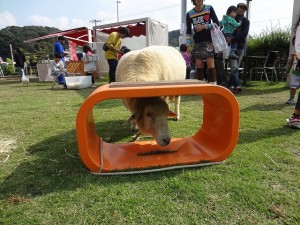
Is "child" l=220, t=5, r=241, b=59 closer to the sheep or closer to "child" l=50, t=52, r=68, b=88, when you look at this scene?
the sheep

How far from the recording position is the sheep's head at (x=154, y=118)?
2.86 m

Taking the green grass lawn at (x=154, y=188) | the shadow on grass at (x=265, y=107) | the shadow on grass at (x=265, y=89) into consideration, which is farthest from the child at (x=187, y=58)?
the green grass lawn at (x=154, y=188)

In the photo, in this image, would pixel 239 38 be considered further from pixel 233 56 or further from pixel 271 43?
pixel 271 43

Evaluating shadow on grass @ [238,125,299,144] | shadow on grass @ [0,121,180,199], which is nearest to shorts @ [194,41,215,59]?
shadow on grass @ [238,125,299,144]

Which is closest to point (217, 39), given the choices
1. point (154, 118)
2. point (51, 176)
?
point (154, 118)

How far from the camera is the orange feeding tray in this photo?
249cm

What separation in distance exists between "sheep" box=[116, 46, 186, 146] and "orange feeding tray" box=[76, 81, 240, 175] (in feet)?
0.97

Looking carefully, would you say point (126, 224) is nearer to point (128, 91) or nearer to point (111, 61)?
point (128, 91)

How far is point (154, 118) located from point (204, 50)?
3946 mm

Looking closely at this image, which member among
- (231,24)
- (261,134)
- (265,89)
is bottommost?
(261,134)

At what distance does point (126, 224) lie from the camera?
196 cm

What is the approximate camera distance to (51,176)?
2738 millimetres

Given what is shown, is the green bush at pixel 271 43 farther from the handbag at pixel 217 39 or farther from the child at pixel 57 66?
the child at pixel 57 66

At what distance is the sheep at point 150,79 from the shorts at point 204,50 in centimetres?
163
